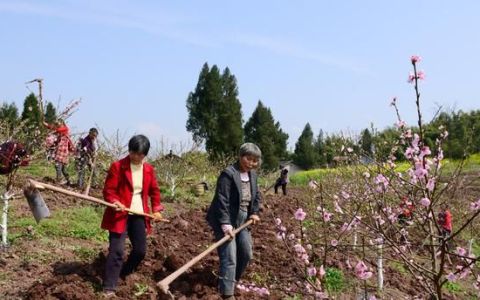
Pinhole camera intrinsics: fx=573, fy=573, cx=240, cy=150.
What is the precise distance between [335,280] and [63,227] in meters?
3.83

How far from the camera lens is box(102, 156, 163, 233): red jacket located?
17.4 feet

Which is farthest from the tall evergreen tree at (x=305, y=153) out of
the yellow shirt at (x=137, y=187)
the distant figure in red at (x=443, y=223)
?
the yellow shirt at (x=137, y=187)

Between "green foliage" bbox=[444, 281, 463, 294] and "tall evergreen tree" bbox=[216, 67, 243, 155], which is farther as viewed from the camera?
"tall evergreen tree" bbox=[216, 67, 243, 155]

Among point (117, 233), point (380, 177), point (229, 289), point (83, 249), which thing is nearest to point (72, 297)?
point (117, 233)

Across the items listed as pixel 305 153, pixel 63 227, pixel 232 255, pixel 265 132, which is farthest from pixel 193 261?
pixel 305 153

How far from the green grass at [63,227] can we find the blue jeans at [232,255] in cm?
276

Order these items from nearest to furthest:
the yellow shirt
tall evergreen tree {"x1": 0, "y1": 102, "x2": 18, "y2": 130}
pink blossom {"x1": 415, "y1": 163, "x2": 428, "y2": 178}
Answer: pink blossom {"x1": 415, "y1": 163, "x2": 428, "y2": 178} → the yellow shirt → tall evergreen tree {"x1": 0, "y1": 102, "x2": 18, "y2": 130}

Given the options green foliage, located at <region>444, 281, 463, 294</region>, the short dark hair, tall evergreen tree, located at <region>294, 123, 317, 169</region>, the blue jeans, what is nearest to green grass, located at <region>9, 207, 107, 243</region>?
the short dark hair

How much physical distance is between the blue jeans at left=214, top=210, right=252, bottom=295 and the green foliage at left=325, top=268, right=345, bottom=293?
1.40 metres

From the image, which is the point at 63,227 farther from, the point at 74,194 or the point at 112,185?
the point at 74,194

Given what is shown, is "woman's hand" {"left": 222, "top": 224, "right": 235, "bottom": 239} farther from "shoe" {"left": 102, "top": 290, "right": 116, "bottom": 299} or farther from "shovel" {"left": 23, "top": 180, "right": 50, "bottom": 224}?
"shovel" {"left": 23, "top": 180, "right": 50, "bottom": 224}

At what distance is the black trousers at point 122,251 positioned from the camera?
5.28 meters

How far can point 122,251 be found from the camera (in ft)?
17.4

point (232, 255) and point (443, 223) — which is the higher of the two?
point (443, 223)
